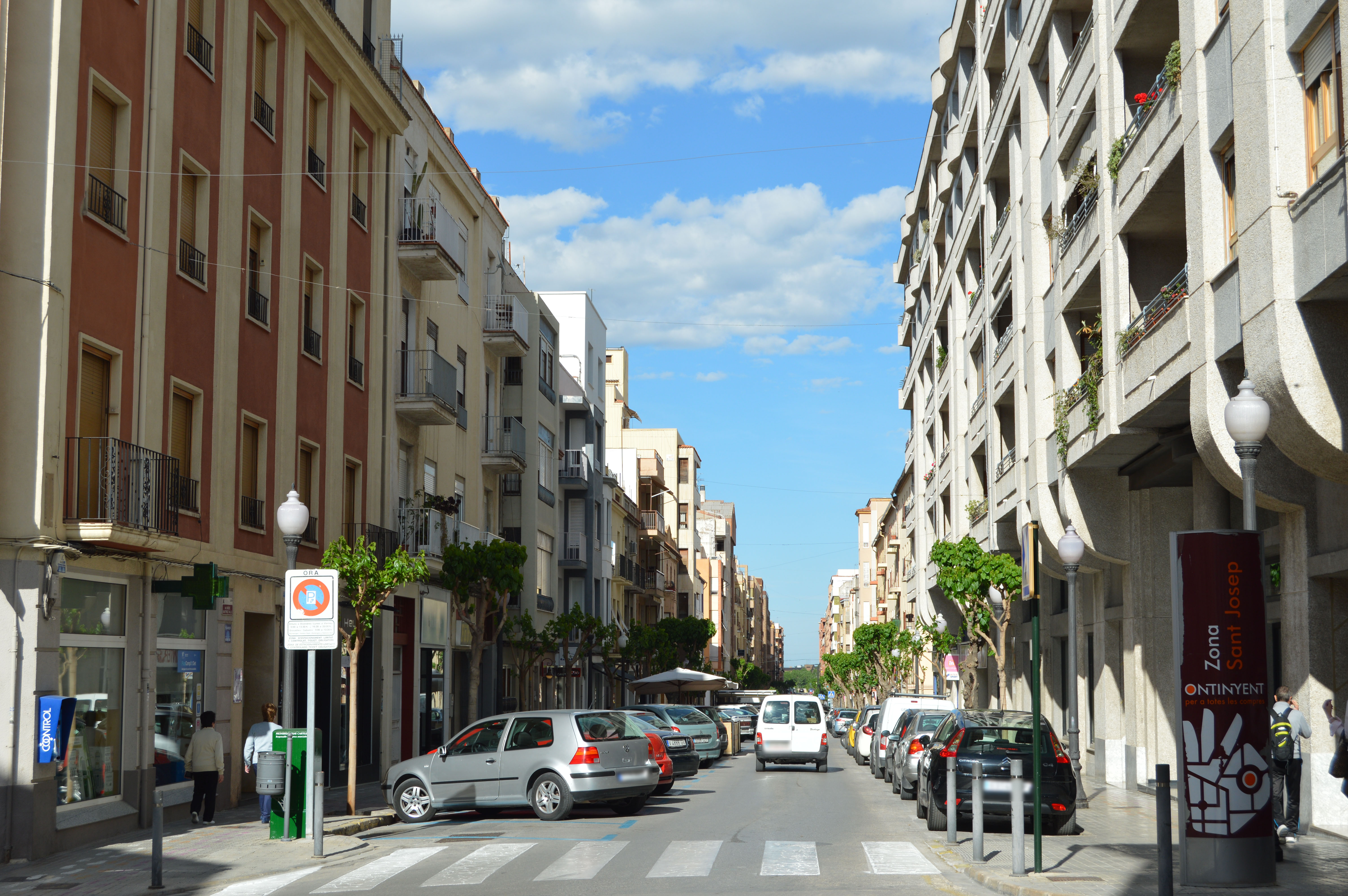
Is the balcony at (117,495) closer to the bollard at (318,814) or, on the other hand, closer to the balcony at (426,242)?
the bollard at (318,814)

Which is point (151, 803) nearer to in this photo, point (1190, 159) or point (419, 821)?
point (419, 821)

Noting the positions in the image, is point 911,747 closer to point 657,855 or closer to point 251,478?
point 657,855

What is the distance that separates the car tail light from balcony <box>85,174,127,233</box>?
30.5ft

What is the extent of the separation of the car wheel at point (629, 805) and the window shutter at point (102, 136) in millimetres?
11057

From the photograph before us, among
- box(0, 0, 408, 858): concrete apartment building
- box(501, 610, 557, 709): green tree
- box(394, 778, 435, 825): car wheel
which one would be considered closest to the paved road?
box(394, 778, 435, 825): car wheel

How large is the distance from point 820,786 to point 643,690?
3010cm

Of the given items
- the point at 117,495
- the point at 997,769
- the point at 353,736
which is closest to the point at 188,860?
the point at 353,736

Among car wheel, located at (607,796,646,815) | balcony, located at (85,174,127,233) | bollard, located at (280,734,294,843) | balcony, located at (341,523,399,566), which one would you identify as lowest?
car wheel, located at (607,796,646,815)

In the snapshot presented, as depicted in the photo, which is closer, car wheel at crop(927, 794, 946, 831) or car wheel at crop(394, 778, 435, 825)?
car wheel at crop(927, 794, 946, 831)

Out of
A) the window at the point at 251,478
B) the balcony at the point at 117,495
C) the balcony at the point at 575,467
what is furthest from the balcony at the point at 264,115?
the balcony at the point at 575,467

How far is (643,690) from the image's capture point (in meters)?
57.8

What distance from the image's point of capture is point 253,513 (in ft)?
74.9

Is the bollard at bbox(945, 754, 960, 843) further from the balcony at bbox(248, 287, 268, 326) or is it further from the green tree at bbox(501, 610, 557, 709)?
the green tree at bbox(501, 610, 557, 709)

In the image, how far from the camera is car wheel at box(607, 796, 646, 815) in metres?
20.5
